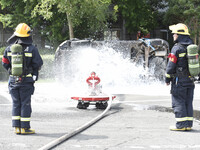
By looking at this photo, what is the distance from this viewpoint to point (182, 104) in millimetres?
7578

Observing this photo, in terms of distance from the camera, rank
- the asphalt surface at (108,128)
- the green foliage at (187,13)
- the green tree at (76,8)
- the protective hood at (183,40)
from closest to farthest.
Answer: the asphalt surface at (108,128) < the protective hood at (183,40) < the green tree at (76,8) < the green foliage at (187,13)

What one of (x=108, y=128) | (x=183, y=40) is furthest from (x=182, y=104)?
(x=108, y=128)

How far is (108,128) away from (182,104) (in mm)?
1374

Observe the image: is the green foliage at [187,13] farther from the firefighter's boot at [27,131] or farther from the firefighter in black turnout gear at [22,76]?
the firefighter's boot at [27,131]

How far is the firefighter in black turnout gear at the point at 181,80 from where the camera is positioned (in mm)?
7535

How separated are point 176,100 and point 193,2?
23.0 metres

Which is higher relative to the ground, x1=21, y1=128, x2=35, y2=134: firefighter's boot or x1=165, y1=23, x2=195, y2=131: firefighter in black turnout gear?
x1=165, y1=23, x2=195, y2=131: firefighter in black turnout gear

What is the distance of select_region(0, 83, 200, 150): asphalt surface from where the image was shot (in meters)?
6.37

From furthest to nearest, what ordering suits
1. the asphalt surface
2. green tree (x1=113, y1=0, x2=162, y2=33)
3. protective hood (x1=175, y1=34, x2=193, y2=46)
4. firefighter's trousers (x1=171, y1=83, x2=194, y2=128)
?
green tree (x1=113, y1=0, x2=162, y2=33) → protective hood (x1=175, y1=34, x2=193, y2=46) → firefighter's trousers (x1=171, y1=83, x2=194, y2=128) → the asphalt surface

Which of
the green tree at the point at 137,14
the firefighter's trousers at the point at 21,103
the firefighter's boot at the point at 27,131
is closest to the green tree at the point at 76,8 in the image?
the green tree at the point at 137,14

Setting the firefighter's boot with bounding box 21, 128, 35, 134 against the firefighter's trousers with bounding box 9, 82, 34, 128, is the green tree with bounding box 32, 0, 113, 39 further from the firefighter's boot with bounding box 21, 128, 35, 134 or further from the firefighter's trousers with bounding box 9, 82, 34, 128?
the firefighter's boot with bounding box 21, 128, 35, 134

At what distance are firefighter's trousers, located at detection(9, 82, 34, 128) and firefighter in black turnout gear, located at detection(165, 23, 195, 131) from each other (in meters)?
2.44

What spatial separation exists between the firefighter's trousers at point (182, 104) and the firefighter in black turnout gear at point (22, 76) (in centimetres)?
243

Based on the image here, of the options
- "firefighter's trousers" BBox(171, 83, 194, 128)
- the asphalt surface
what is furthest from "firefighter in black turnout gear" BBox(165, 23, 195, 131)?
the asphalt surface
